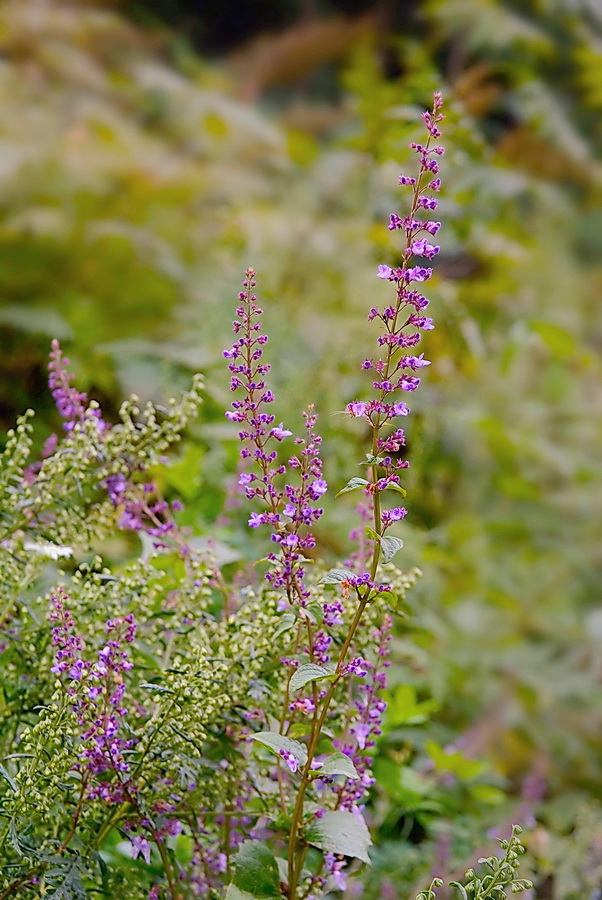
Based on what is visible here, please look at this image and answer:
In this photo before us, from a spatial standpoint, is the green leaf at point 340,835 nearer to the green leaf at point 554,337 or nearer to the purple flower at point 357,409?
the purple flower at point 357,409

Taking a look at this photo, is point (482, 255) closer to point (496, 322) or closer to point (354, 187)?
point (496, 322)

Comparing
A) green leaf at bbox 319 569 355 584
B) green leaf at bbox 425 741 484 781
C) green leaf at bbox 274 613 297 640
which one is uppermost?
green leaf at bbox 425 741 484 781

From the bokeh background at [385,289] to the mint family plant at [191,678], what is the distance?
0.24m

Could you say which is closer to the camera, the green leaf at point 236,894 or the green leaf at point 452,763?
the green leaf at point 236,894

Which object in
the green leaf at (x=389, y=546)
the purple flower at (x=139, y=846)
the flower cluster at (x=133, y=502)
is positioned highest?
the flower cluster at (x=133, y=502)

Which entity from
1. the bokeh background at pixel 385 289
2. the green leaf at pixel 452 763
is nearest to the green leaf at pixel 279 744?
the bokeh background at pixel 385 289

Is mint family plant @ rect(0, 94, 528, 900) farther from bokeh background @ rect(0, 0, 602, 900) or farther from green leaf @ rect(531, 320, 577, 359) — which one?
green leaf @ rect(531, 320, 577, 359)

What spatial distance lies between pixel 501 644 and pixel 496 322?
1364mm

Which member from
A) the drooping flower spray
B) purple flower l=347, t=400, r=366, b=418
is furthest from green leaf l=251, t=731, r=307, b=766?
purple flower l=347, t=400, r=366, b=418

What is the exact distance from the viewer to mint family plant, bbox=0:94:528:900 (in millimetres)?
758

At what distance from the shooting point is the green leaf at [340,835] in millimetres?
773

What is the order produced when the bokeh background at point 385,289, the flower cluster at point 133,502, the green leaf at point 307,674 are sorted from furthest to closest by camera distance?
the bokeh background at point 385,289 < the flower cluster at point 133,502 < the green leaf at point 307,674

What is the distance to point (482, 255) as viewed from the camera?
3543 millimetres

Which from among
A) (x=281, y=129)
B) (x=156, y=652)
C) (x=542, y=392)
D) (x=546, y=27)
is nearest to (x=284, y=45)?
(x=281, y=129)
